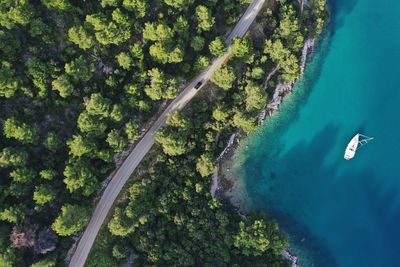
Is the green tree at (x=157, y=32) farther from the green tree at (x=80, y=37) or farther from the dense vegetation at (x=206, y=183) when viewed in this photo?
the dense vegetation at (x=206, y=183)

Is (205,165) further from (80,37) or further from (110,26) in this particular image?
(80,37)

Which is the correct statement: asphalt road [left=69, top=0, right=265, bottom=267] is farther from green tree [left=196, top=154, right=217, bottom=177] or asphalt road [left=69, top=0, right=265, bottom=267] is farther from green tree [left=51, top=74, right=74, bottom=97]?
green tree [left=51, top=74, right=74, bottom=97]

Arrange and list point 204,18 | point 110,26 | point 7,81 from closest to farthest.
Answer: point 7,81 → point 110,26 → point 204,18

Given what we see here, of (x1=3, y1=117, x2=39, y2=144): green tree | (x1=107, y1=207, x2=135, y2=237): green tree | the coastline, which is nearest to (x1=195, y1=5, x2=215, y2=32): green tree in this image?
the coastline

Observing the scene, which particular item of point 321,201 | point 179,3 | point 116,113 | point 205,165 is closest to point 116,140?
point 116,113

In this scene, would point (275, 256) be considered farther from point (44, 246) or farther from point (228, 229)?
point (44, 246)

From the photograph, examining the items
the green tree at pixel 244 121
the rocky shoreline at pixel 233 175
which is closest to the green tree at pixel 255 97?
the green tree at pixel 244 121
